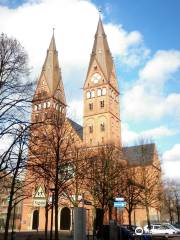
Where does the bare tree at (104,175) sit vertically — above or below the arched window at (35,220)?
above

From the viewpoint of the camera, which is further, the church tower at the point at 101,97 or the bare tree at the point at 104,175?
the church tower at the point at 101,97

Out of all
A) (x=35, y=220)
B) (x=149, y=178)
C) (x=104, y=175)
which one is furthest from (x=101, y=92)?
(x=104, y=175)

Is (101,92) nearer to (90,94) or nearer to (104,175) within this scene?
(90,94)

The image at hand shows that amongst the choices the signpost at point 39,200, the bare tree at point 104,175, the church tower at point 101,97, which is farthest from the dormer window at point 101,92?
the signpost at point 39,200

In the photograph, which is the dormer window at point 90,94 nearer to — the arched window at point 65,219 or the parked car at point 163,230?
the arched window at point 65,219

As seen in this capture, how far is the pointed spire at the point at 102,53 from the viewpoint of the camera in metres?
69.7

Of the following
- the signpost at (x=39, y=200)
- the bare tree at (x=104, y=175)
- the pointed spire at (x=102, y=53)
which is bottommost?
the signpost at (x=39, y=200)

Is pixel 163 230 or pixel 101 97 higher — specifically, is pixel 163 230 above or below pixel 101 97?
below

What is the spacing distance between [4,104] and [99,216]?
7.54 m

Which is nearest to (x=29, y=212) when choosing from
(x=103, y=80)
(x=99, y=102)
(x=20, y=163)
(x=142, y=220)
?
(x=142, y=220)

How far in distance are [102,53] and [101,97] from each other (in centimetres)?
1068

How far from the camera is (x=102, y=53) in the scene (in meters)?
70.5

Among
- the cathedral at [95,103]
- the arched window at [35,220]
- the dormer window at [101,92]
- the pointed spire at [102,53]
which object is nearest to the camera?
the arched window at [35,220]

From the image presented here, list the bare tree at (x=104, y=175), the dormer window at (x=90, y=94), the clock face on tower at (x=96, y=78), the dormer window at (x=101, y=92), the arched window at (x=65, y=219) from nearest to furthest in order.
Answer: the bare tree at (x=104, y=175) → the arched window at (x=65, y=219) → the dormer window at (x=101, y=92) → the dormer window at (x=90, y=94) → the clock face on tower at (x=96, y=78)
